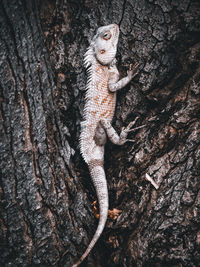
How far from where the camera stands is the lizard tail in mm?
2350

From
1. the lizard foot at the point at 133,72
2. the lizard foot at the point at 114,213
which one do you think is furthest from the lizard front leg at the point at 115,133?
the lizard foot at the point at 114,213

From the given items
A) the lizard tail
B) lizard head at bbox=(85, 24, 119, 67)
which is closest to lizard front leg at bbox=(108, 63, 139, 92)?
lizard head at bbox=(85, 24, 119, 67)

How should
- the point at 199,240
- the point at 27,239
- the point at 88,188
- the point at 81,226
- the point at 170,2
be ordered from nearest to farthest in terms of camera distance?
1. the point at 199,240
2. the point at 27,239
3. the point at 81,226
4. the point at 170,2
5. the point at 88,188

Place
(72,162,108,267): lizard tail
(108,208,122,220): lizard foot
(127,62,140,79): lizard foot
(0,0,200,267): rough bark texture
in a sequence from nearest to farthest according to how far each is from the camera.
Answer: (0,0,200,267): rough bark texture
(72,162,108,267): lizard tail
(108,208,122,220): lizard foot
(127,62,140,79): lizard foot

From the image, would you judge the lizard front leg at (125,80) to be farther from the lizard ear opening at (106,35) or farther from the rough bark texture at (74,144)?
the lizard ear opening at (106,35)

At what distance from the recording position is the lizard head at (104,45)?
2787 millimetres

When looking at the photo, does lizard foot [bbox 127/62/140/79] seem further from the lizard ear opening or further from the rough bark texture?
the lizard ear opening

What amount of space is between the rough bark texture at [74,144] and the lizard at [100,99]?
12 centimetres

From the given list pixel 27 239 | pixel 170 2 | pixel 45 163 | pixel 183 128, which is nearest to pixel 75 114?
pixel 45 163

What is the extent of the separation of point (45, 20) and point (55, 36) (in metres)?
0.21

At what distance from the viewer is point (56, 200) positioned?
234 cm

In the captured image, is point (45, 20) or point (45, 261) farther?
point (45, 20)

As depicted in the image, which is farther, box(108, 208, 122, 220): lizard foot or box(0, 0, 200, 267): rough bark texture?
box(108, 208, 122, 220): lizard foot

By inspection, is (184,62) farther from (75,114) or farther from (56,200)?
(56,200)
